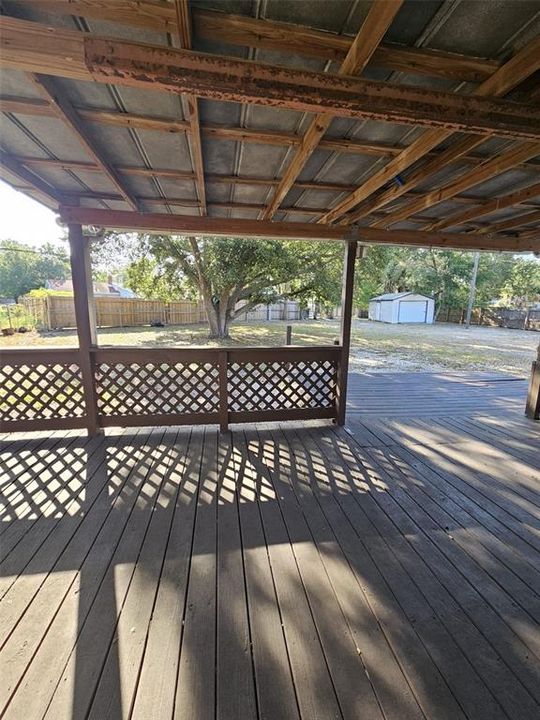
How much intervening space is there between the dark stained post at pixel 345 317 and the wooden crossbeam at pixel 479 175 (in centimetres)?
65

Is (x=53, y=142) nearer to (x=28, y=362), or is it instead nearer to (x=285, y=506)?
(x=28, y=362)

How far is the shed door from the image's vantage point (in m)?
20.7

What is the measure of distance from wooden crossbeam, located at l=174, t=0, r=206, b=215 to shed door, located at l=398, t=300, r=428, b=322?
66.1 feet

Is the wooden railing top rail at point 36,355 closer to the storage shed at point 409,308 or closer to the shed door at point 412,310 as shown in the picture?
the storage shed at point 409,308

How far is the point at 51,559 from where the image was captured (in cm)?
172

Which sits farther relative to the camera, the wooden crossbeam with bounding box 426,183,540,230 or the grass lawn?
the grass lawn

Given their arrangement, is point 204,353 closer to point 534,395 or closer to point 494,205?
point 494,205

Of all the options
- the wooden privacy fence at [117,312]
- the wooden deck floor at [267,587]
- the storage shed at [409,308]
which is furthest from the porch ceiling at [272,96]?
the storage shed at [409,308]

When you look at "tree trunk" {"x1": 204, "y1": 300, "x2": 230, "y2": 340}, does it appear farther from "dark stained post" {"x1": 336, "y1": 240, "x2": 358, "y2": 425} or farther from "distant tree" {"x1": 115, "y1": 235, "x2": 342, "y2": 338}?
"dark stained post" {"x1": 336, "y1": 240, "x2": 358, "y2": 425}

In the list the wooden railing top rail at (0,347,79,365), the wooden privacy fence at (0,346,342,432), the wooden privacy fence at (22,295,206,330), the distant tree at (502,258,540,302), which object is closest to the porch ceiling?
the wooden railing top rail at (0,347,79,365)

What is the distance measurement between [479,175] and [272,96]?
5.15 ft

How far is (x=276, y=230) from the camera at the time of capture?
10.7 feet

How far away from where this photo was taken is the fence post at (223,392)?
11.3 ft

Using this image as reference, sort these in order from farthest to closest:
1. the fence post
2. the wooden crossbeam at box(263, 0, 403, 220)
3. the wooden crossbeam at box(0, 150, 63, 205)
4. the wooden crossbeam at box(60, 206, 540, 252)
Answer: the fence post → the wooden crossbeam at box(60, 206, 540, 252) → the wooden crossbeam at box(0, 150, 63, 205) → the wooden crossbeam at box(263, 0, 403, 220)
